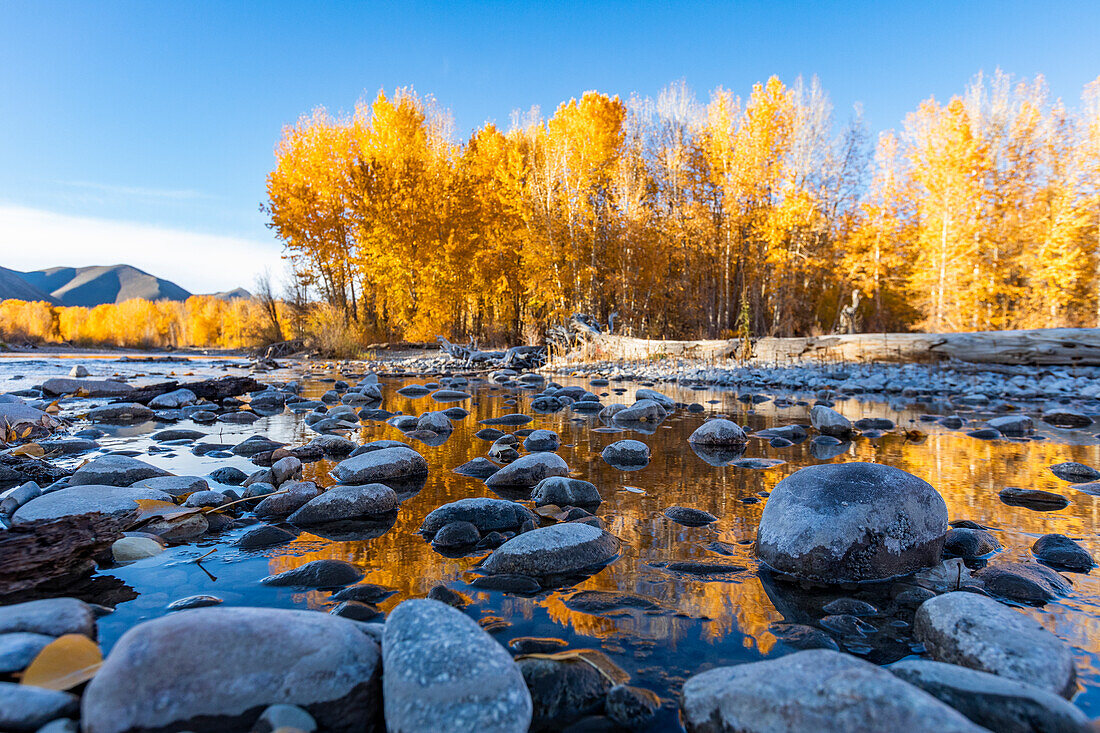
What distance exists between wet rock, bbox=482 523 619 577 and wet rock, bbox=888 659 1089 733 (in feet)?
3.83

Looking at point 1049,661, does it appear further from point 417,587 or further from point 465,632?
point 417,587

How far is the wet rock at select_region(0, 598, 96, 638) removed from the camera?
4.43 ft

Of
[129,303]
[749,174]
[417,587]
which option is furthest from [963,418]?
[129,303]

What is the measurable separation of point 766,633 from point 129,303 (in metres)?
62.1

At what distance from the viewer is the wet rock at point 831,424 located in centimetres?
484

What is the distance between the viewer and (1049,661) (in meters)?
1.25

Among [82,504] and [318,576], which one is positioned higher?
[82,504]

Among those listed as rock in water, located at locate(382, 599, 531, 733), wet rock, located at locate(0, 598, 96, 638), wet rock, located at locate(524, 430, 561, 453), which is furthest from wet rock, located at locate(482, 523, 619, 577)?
wet rock, located at locate(524, 430, 561, 453)

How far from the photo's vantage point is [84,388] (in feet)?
27.5

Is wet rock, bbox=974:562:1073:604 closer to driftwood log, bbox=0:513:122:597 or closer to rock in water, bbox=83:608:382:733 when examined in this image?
rock in water, bbox=83:608:382:733

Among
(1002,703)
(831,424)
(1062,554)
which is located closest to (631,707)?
(1002,703)

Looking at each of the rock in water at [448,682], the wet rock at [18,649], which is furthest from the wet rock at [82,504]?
the rock in water at [448,682]

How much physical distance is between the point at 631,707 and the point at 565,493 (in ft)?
5.46

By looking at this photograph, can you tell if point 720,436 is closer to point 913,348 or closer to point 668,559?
point 668,559
